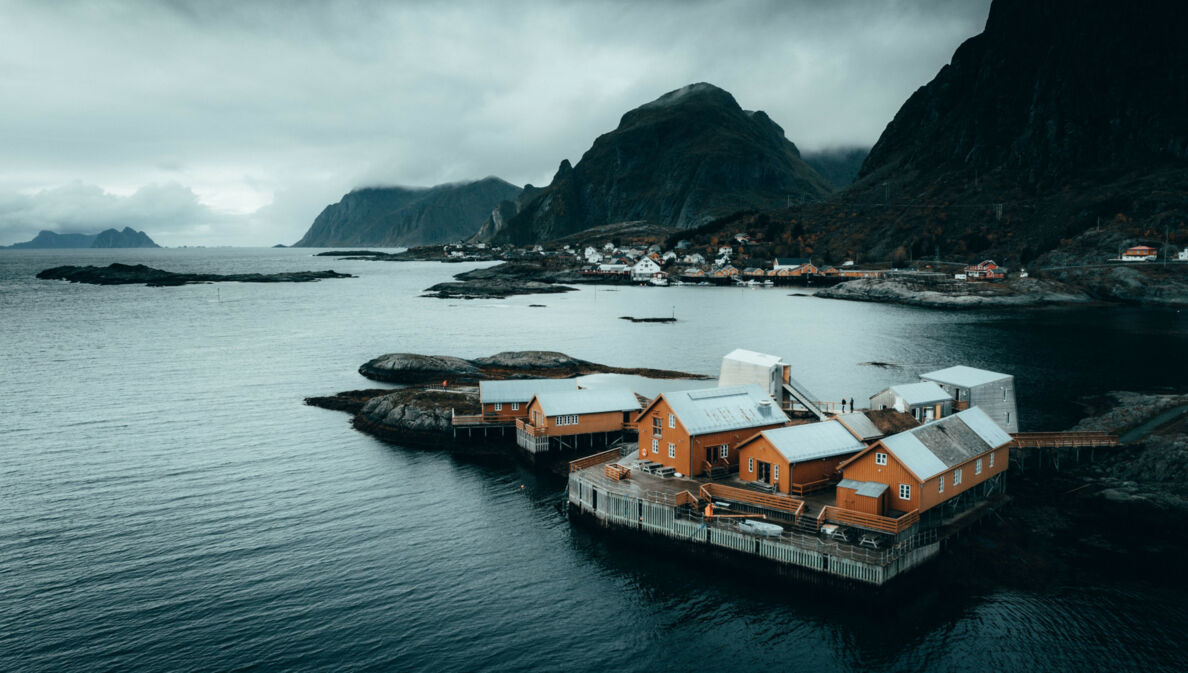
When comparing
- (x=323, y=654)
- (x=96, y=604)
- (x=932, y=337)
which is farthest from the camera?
(x=932, y=337)

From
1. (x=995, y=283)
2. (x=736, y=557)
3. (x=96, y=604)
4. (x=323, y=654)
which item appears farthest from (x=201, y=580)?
(x=995, y=283)

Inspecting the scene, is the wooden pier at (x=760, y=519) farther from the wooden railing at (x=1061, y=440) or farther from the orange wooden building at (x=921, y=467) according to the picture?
the wooden railing at (x=1061, y=440)

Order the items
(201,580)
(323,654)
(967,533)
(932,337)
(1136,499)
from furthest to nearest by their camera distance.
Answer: (932,337) < (1136,499) < (967,533) < (201,580) < (323,654)

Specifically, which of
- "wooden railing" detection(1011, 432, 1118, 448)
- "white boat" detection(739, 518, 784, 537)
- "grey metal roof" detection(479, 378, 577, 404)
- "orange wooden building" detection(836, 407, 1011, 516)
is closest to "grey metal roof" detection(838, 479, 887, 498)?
"orange wooden building" detection(836, 407, 1011, 516)

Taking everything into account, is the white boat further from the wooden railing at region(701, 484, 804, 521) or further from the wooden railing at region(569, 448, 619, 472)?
the wooden railing at region(569, 448, 619, 472)

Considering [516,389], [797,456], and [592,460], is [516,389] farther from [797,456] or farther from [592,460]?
[797,456]

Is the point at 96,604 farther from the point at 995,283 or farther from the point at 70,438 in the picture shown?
the point at 995,283

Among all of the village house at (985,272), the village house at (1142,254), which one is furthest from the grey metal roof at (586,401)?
the village house at (1142,254)

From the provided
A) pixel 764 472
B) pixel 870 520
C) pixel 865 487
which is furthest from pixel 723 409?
pixel 870 520
